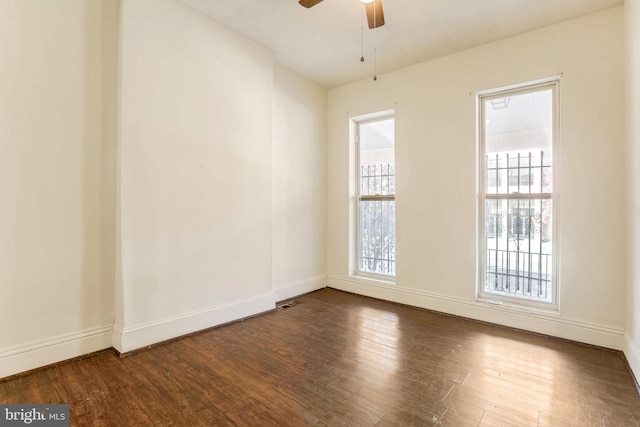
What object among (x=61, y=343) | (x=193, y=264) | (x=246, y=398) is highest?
(x=193, y=264)

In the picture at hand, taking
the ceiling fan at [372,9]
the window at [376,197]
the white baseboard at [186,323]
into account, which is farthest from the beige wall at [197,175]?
the ceiling fan at [372,9]

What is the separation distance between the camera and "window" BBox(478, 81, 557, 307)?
10.0ft

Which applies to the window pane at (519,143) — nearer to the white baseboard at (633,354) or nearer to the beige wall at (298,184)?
the white baseboard at (633,354)

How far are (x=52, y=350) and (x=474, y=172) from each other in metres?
4.17

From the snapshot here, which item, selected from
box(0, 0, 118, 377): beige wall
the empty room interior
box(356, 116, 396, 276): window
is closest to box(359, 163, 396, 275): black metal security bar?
box(356, 116, 396, 276): window

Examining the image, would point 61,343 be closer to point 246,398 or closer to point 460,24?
point 246,398

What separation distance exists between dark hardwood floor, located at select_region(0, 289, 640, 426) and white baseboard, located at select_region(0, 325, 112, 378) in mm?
92

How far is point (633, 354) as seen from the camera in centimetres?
226

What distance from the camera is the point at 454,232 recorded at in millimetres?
3504

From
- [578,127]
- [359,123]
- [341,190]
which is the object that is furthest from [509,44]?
[341,190]

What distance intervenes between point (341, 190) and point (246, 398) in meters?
3.14

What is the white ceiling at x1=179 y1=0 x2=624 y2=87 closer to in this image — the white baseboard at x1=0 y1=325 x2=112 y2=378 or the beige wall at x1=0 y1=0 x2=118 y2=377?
the beige wall at x1=0 y1=0 x2=118 y2=377

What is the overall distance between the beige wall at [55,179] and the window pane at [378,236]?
123 inches

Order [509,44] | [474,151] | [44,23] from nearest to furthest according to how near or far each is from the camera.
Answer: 1. [44,23]
2. [509,44]
3. [474,151]
